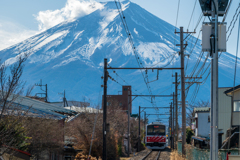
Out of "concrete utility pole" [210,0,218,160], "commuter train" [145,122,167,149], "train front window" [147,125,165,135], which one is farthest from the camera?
"train front window" [147,125,165,135]

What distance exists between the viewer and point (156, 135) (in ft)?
154

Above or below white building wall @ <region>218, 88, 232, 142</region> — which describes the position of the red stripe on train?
below

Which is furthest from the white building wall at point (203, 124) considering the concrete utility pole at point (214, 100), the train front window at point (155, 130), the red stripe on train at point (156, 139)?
the concrete utility pole at point (214, 100)

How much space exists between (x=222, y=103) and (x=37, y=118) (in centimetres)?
2479

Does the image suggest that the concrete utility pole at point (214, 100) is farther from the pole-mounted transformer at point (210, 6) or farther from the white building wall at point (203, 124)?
the white building wall at point (203, 124)

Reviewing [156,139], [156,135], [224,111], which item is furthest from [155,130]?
[224,111]

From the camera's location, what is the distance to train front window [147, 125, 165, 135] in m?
47.2

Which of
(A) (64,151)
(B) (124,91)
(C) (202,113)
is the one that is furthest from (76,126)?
(B) (124,91)

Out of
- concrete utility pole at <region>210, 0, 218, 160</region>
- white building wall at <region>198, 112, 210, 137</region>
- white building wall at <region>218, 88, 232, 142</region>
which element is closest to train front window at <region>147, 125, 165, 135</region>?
white building wall at <region>198, 112, 210, 137</region>

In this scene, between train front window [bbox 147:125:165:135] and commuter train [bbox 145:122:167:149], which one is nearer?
commuter train [bbox 145:122:167:149]

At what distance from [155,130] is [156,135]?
30.9 inches

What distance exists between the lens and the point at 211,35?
957 cm

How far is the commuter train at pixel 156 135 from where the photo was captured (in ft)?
155

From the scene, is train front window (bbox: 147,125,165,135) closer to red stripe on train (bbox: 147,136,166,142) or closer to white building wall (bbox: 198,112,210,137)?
red stripe on train (bbox: 147,136,166,142)
